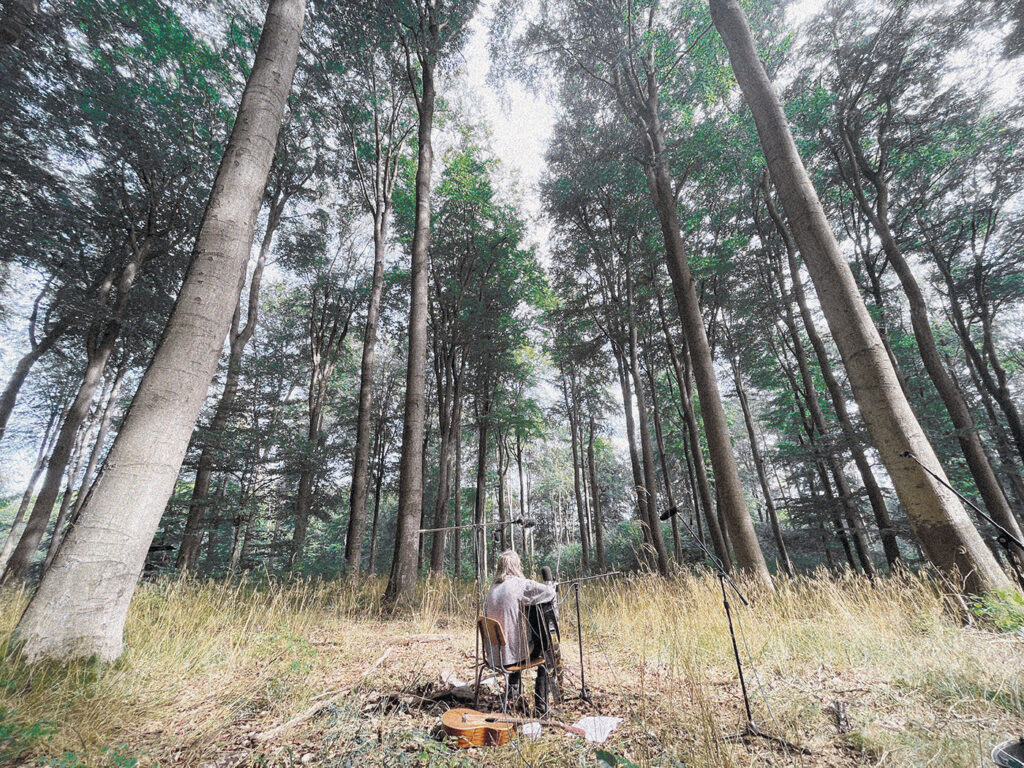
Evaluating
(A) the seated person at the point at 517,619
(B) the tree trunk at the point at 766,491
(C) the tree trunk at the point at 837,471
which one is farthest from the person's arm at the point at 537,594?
(B) the tree trunk at the point at 766,491

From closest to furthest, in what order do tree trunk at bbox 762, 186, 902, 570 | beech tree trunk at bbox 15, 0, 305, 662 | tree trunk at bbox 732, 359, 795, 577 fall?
beech tree trunk at bbox 15, 0, 305, 662 → tree trunk at bbox 762, 186, 902, 570 → tree trunk at bbox 732, 359, 795, 577

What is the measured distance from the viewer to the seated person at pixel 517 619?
292cm

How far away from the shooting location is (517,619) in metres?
3.15

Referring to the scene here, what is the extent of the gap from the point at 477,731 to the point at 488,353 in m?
11.4

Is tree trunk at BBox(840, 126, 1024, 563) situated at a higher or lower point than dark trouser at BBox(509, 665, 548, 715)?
higher

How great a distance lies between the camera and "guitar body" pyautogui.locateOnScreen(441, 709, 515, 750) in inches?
86.1

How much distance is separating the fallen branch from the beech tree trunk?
1.15m

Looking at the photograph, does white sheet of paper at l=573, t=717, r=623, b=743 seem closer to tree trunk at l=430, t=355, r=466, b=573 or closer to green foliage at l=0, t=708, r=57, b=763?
green foliage at l=0, t=708, r=57, b=763

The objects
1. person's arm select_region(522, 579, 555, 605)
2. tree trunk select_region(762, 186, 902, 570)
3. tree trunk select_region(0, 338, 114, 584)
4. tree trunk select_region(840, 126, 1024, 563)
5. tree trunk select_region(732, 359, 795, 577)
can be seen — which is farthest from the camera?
tree trunk select_region(732, 359, 795, 577)

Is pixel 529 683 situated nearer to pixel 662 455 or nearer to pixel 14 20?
pixel 662 455

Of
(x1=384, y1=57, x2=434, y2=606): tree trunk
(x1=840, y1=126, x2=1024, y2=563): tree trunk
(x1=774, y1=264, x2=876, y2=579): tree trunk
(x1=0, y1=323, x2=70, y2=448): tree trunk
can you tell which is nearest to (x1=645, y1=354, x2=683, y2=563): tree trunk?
(x1=774, y1=264, x2=876, y2=579): tree trunk

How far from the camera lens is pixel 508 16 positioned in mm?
9211

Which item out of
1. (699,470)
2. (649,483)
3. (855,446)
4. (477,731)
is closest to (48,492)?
(477,731)

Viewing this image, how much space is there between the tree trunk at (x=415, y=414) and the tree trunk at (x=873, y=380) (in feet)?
18.1
